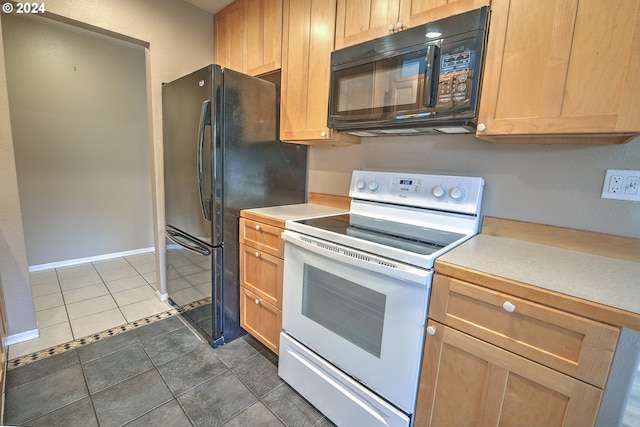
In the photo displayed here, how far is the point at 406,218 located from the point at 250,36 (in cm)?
170

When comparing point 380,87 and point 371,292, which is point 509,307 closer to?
point 371,292

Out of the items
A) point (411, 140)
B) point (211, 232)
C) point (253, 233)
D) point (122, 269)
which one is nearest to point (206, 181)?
point (211, 232)

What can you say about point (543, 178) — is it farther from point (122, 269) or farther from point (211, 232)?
point (122, 269)

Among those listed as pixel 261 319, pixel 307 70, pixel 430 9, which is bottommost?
pixel 261 319

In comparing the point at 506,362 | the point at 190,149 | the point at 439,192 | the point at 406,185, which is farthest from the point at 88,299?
the point at 506,362

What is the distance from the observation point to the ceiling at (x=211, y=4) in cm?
222

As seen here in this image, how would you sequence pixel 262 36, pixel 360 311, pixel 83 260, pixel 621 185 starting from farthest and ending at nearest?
pixel 83 260, pixel 262 36, pixel 360 311, pixel 621 185

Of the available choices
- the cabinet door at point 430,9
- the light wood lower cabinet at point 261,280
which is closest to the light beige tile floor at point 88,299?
the light wood lower cabinet at point 261,280

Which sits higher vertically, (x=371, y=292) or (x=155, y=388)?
(x=371, y=292)

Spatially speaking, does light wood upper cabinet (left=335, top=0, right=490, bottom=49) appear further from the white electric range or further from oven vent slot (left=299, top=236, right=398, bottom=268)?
oven vent slot (left=299, top=236, right=398, bottom=268)

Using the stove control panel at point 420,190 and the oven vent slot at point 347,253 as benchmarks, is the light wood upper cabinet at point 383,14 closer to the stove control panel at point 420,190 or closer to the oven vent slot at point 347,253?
the stove control panel at point 420,190

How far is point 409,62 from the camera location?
4.20ft

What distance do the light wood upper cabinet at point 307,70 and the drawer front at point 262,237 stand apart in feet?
1.99

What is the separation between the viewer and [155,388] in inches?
60.6
